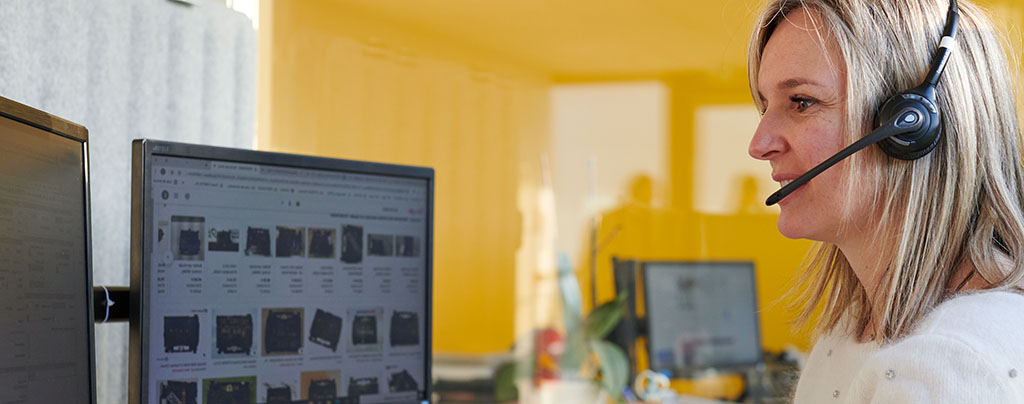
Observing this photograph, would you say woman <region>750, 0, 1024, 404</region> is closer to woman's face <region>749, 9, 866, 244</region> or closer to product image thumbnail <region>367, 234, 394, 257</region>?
woman's face <region>749, 9, 866, 244</region>

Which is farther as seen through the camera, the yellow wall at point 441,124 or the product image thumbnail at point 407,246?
the yellow wall at point 441,124

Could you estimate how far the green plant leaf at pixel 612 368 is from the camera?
6.42ft

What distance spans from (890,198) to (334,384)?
638mm

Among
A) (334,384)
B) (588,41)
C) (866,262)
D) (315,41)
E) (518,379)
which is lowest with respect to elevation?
(518,379)

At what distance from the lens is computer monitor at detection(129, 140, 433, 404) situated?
86 centimetres

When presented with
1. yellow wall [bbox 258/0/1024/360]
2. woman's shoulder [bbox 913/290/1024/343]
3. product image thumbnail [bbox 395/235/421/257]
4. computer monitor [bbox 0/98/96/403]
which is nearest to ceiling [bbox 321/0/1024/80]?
yellow wall [bbox 258/0/1024/360]

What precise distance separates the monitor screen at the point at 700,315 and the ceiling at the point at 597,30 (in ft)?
3.54

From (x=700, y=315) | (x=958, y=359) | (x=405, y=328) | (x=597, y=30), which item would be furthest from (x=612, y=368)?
(x=597, y=30)

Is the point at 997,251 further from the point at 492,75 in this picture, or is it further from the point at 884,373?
the point at 492,75

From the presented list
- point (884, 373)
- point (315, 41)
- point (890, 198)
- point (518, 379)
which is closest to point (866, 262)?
point (890, 198)

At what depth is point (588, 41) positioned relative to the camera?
11.3 feet

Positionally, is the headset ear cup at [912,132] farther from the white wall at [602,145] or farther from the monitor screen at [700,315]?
the white wall at [602,145]

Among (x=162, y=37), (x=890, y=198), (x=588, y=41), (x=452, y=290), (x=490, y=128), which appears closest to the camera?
(x=890, y=198)

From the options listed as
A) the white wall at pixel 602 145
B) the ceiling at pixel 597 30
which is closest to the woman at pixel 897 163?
the ceiling at pixel 597 30
